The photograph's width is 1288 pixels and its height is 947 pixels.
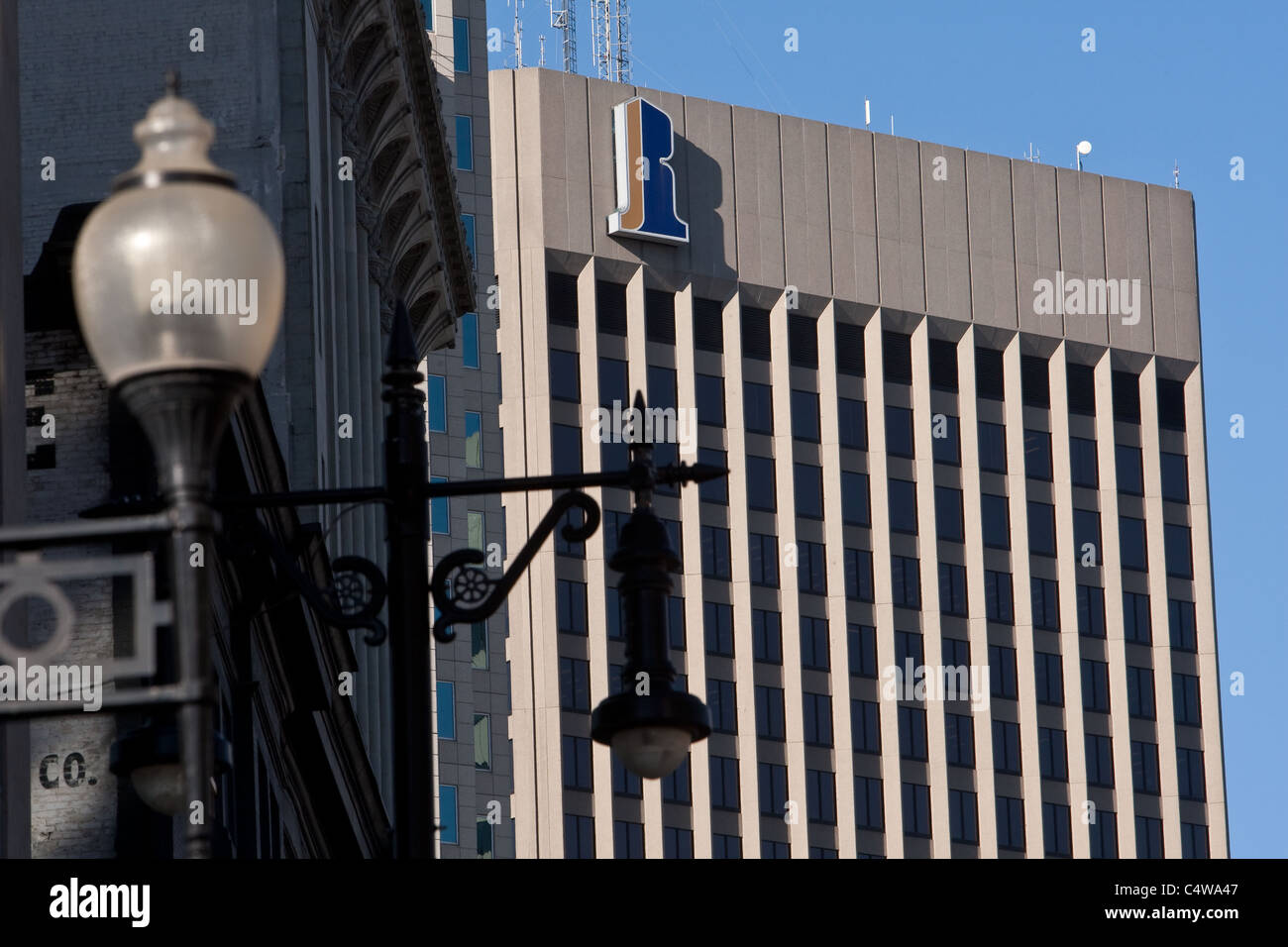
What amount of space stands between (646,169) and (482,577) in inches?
3910

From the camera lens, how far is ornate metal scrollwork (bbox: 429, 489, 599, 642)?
47.6 ft

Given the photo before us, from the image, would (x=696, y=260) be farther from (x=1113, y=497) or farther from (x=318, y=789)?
(x=318, y=789)

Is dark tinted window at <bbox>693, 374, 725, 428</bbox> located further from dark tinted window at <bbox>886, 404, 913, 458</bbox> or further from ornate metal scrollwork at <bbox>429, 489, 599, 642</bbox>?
ornate metal scrollwork at <bbox>429, 489, 599, 642</bbox>

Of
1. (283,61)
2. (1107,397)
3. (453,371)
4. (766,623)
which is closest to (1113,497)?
(1107,397)

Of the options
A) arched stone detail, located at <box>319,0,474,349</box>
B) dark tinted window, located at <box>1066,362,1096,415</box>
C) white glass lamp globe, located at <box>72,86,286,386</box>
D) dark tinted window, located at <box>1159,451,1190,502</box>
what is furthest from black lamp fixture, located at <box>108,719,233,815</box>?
dark tinted window, located at <box>1159,451,1190,502</box>

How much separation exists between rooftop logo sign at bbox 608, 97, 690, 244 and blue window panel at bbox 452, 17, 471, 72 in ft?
34.8

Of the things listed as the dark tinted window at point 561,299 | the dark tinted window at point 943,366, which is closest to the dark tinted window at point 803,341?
the dark tinted window at point 943,366

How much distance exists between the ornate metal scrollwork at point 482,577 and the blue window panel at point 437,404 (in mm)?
84167

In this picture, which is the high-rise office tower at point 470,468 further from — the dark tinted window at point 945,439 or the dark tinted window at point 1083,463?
the dark tinted window at point 1083,463

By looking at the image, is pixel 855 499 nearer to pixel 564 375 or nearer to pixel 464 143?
pixel 564 375

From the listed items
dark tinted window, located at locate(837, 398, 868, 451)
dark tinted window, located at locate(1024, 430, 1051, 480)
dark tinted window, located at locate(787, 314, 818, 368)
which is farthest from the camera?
dark tinted window, located at locate(1024, 430, 1051, 480)

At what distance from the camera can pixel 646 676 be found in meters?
15.2

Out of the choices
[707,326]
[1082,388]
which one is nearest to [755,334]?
[707,326]
